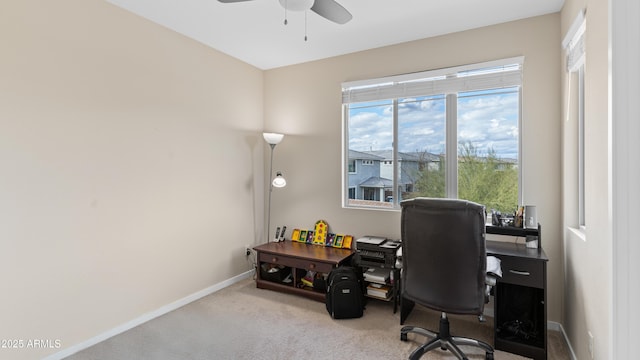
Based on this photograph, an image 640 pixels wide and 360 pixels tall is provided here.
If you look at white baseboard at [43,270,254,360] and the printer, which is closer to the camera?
white baseboard at [43,270,254,360]

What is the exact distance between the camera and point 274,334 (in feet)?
8.54

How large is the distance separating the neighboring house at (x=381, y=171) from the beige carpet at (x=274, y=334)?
1200 mm

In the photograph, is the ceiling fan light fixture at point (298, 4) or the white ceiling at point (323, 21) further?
the white ceiling at point (323, 21)

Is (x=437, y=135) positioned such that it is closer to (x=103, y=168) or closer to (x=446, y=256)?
(x=446, y=256)

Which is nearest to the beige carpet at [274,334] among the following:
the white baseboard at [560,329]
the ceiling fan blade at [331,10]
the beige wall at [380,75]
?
the white baseboard at [560,329]

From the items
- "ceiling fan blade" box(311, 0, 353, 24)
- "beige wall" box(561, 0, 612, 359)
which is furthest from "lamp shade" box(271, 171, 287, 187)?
A: "beige wall" box(561, 0, 612, 359)

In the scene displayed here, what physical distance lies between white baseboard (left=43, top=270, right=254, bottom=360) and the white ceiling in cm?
267

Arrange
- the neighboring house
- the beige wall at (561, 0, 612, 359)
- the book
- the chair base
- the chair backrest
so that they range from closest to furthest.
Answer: the beige wall at (561, 0, 612, 359), the chair backrest, the chair base, the book, the neighboring house

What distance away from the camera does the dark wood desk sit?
7.47ft

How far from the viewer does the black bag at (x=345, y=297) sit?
9.43ft

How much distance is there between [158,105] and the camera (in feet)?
9.65

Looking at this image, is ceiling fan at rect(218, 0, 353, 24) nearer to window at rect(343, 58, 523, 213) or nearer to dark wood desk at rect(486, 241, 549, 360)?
window at rect(343, 58, 523, 213)

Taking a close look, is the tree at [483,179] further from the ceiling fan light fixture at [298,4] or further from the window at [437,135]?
the ceiling fan light fixture at [298,4]

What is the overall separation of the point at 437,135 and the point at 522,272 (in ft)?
4.88
